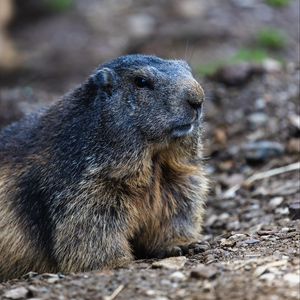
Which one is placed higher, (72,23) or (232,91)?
(72,23)

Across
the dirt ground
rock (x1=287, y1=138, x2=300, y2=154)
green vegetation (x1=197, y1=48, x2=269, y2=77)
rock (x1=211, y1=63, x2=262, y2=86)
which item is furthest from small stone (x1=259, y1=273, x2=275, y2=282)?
green vegetation (x1=197, y1=48, x2=269, y2=77)

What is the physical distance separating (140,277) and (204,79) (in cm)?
671

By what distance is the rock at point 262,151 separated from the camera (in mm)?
9758

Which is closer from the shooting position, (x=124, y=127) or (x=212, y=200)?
(x=124, y=127)

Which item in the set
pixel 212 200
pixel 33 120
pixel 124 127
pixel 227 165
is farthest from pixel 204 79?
pixel 124 127

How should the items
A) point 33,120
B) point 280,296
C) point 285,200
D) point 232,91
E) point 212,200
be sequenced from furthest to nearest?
point 232,91
point 212,200
point 285,200
point 33,120
point 280,296

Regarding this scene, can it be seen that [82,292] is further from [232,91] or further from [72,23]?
[72,23]

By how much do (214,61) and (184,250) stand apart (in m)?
6.58

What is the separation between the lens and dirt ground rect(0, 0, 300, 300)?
5.31 metres

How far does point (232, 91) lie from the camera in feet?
37.7

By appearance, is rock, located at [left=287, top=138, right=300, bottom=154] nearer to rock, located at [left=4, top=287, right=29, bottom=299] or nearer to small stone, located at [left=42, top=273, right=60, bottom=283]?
small stone, located at [left=42, top=273, right=60, bottom=283]

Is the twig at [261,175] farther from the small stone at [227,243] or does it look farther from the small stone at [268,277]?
the small stone at [268,277]

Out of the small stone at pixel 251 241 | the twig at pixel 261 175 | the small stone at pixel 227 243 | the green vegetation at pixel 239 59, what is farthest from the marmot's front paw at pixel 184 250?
the green vegetation at pixel 239 59

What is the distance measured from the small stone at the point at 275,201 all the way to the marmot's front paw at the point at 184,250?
1799 mm
